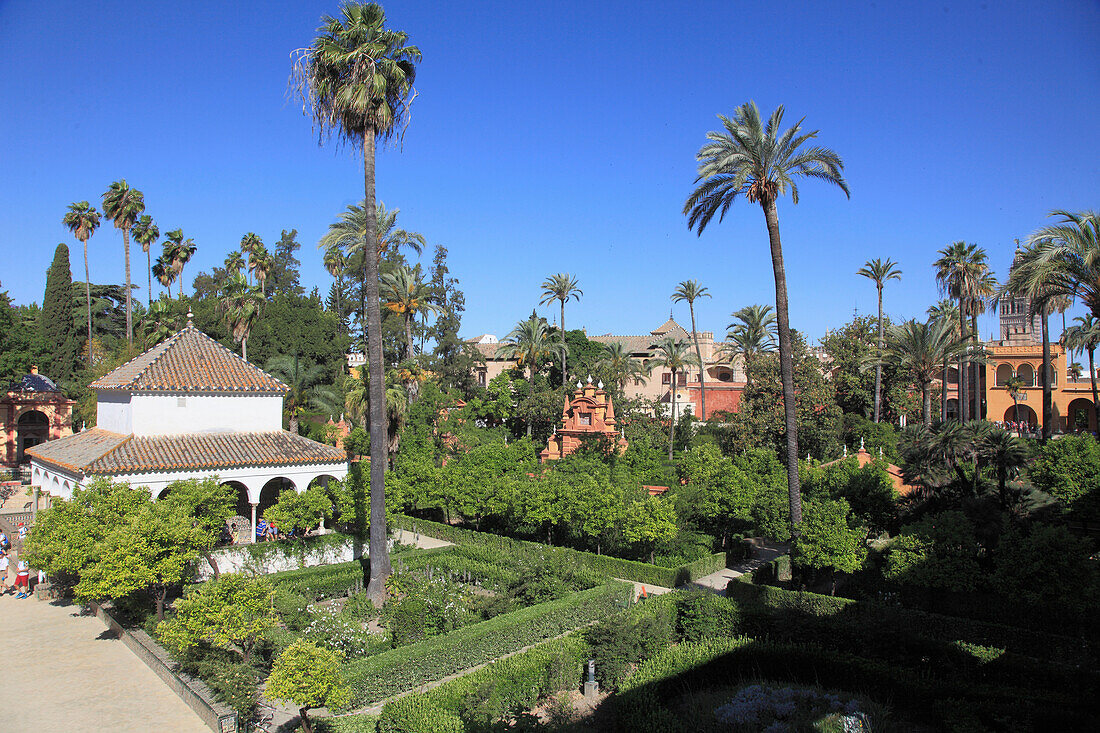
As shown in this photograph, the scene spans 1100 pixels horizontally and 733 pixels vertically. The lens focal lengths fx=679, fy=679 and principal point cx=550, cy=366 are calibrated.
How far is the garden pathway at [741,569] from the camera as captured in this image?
22.6 meters

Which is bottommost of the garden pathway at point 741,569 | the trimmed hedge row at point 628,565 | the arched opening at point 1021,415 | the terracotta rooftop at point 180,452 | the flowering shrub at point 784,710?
the garden pathway at point 741,569

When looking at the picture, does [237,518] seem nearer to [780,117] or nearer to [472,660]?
[472,660]

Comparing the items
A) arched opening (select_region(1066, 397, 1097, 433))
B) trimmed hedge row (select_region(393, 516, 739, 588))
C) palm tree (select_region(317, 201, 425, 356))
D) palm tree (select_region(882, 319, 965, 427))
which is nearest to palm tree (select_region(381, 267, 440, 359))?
palm tree (select_region(317, 201, 425, 356))

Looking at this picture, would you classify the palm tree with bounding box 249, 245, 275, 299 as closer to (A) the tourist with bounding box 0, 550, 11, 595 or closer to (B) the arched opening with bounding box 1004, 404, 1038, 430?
(A) the tourist with bounding box 0, 550, 11, 595

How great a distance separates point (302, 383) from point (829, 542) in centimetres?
4018

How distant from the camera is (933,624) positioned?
17.1 m

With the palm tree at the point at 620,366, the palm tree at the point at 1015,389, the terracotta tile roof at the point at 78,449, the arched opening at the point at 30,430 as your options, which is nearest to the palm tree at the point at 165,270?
the arched opening at the point at 30,430

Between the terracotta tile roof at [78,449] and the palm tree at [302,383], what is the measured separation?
13588 millimetres

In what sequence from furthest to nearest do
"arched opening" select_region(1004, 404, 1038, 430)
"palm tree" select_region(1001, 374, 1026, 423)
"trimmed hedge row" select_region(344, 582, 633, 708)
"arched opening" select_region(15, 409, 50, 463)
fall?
"arched opening" select_region(1004, 404, 1038, 430)
"palm tree" select_region(1001, 374, 1026, 423)
"arched opening" select_region(15, 409, 50, 463)
"trimmed hedge row" select_region(344, 582, 633, 708)

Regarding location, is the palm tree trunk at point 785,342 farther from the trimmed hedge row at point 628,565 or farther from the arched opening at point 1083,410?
the arched opening at point 1083,410

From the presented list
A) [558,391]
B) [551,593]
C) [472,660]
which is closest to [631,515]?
[551,593]

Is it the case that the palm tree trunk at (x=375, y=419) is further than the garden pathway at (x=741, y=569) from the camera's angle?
No

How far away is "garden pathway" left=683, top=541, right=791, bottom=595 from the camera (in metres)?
22.6

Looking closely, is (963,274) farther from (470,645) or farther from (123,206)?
(123,206)
